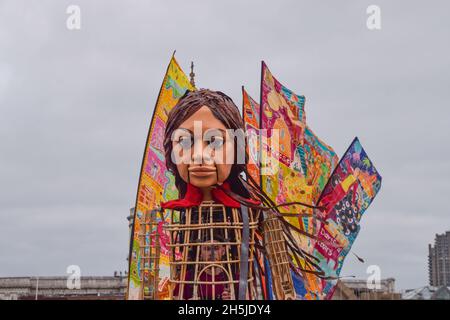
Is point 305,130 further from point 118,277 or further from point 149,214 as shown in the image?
point 118,277

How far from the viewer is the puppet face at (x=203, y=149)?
34.3 ft

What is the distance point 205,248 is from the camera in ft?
33.5

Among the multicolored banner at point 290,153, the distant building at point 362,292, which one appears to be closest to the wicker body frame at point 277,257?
the multicolored banner at point 290,153

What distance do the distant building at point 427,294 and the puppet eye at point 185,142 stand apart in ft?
16.2

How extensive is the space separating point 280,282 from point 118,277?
58.3 ft

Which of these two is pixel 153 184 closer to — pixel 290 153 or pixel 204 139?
pixel 204 139

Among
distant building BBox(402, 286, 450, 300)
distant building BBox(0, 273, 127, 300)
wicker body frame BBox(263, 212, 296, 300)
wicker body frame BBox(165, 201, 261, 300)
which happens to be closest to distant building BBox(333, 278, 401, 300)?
distant building BBox(402, 286, 450, 300)

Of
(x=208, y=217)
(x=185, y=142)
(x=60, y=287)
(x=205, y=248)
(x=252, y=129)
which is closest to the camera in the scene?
(x=205, y=248)

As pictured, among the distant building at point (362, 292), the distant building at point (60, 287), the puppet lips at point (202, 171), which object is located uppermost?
the distant building at point (60, 287)

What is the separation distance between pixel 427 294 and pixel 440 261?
16.5m

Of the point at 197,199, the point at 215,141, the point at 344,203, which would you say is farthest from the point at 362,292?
the point at 215,141

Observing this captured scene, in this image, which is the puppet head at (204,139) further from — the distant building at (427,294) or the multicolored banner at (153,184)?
the distant building at (427,294)

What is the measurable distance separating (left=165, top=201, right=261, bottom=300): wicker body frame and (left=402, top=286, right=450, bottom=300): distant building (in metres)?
3.69
